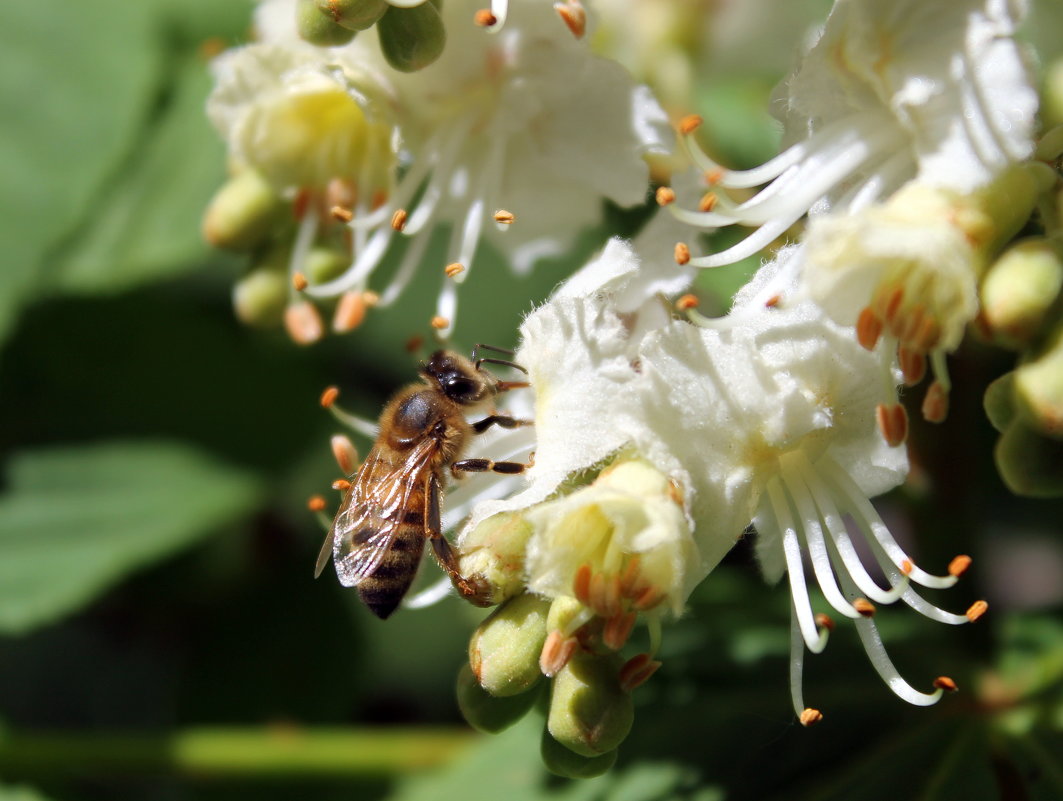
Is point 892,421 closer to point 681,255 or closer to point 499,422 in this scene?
point 681,255

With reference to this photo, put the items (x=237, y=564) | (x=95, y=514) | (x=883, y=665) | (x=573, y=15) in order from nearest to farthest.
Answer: (x=883, y=665) → (x=573, y=15) → (x=95, y=514) → (x=237, y=564)

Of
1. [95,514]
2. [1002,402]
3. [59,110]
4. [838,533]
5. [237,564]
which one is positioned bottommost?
[237,564]

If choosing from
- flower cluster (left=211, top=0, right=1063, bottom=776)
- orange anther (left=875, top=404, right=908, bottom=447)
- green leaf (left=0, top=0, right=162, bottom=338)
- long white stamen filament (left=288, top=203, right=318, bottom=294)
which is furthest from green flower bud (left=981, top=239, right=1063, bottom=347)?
green leaf (left=0, top=0, right=162, bottom=338)

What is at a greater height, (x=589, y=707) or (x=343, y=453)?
(x=589, y=707)

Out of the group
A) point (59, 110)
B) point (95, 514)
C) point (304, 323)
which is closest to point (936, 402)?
point (304, 323)

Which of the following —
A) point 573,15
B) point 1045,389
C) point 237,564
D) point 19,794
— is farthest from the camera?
point 237,564

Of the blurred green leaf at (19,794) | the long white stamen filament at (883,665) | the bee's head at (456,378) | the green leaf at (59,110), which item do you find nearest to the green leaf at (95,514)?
the blurred green leaf at (19,794)
